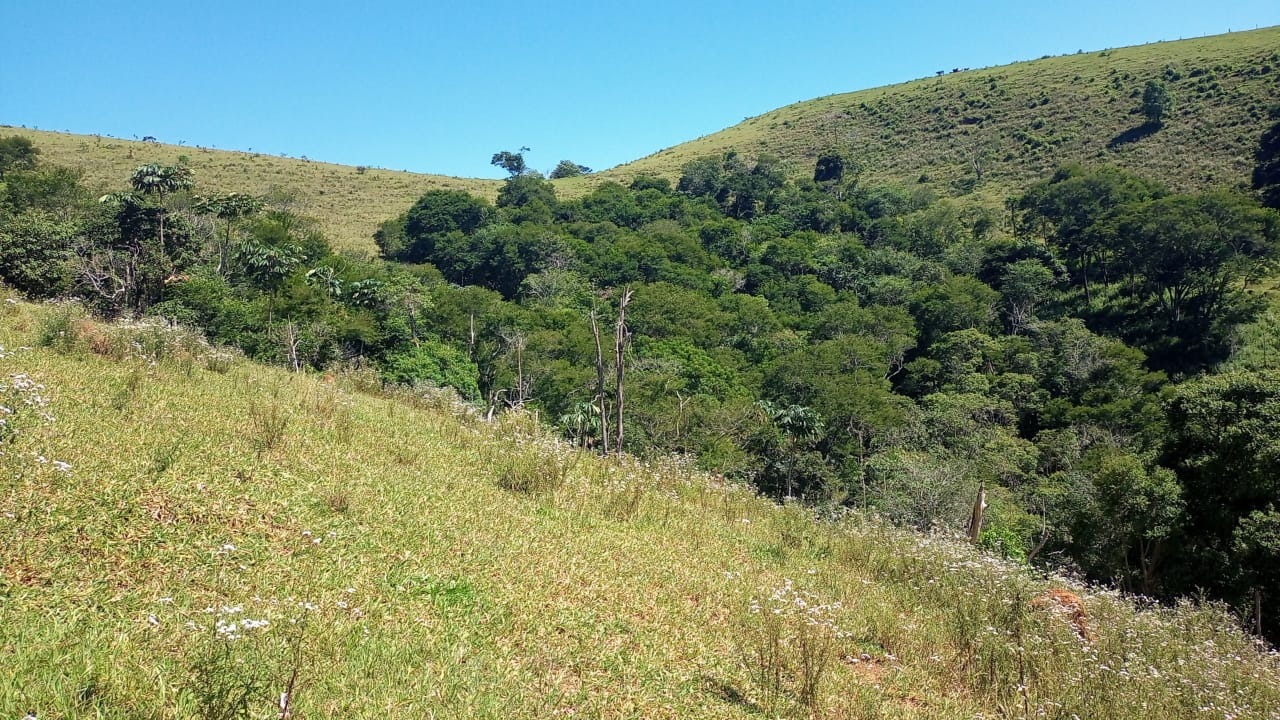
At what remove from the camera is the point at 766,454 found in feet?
139

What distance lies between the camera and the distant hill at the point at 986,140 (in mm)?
70750

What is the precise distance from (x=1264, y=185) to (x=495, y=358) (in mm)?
72285

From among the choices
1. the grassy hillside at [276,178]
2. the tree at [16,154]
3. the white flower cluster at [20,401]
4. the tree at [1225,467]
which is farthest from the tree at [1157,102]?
the tree at [16,154]

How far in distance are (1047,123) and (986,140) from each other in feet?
24.9

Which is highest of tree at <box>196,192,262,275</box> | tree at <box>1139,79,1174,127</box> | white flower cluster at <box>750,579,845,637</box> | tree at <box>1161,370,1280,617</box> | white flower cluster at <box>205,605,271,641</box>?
tree at <box>1139,79,1174,127</box>

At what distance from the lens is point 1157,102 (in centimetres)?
7775

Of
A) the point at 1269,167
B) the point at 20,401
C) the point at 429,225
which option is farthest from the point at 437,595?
the point at 1269,167

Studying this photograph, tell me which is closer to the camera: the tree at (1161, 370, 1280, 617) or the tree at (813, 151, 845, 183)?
the tree at (1161, 370, 1280, 617)

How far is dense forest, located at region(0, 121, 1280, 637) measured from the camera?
22.2 metres

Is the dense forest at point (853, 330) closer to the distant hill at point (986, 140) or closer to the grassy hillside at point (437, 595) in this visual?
the distant hill at point (986, 140)

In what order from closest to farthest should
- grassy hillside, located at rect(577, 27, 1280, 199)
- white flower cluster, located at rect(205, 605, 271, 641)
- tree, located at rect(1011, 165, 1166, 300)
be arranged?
1. white flower cluster, located at rect(205, 605, 271, 641)
2. tree, located at rect(1011, 165, 1166, 300)
3. grassy hillside, located at rect(577, 27, 1280, 199)

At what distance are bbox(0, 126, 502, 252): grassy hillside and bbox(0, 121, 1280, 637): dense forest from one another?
5016 mm

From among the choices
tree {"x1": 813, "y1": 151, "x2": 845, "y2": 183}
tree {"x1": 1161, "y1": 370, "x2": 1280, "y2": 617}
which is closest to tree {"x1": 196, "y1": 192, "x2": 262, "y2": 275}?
tree {"x1": 1161, "y1": 370, "x2": 1280, "y2": 617}

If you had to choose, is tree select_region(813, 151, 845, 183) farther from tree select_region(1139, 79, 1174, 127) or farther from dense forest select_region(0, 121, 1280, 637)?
tree select_region(1139, 79, 1174, 127)
